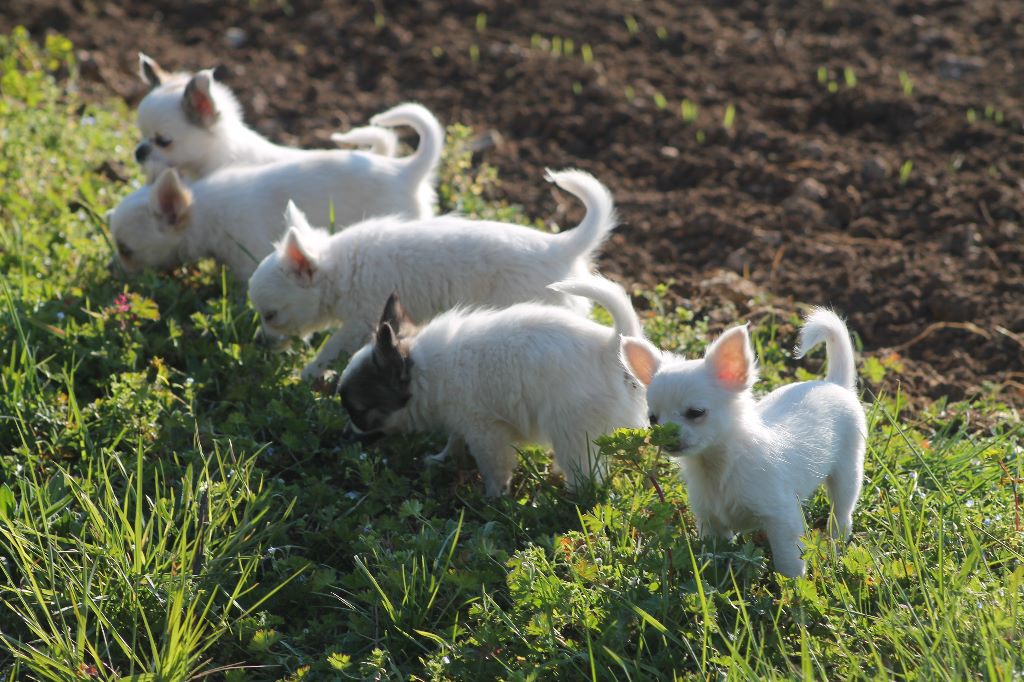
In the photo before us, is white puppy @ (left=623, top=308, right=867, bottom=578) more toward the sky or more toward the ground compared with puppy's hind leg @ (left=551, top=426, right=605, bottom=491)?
more toward the sky

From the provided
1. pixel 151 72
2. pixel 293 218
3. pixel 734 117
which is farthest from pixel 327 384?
pixel 734 117

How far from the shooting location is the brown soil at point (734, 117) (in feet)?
19.5

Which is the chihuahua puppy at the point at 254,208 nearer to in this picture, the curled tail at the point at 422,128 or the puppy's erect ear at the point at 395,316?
the curled tail at the point at 422,128

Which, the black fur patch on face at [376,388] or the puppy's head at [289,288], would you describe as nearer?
the black fur patch on face at [376,388]

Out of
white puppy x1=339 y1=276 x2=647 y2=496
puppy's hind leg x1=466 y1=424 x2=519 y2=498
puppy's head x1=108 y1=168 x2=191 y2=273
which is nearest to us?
white puppy x1=339 y1=276 x2=647 y2=496

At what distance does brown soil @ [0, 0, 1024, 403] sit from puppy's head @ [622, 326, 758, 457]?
216 centimetres

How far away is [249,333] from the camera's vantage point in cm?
530

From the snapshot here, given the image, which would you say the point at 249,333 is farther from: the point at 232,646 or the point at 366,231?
the point at 232,646

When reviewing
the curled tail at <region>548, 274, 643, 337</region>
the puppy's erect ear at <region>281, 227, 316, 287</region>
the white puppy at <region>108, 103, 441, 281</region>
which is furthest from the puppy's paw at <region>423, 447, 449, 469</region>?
the white puppy at <region>108, 103, 441, 281</region>

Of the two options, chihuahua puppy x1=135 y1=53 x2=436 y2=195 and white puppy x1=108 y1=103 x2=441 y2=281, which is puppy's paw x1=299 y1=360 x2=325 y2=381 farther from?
chihuahua puppy x1=135 y1=53 x2=436 y2=195

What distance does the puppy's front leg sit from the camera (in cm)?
515

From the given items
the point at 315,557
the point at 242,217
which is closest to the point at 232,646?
the point at 315,557

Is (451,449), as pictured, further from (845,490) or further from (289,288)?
(845,490)

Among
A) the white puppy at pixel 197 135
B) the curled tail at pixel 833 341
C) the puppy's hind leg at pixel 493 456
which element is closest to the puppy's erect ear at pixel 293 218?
the white puppy at pixel 197 135
